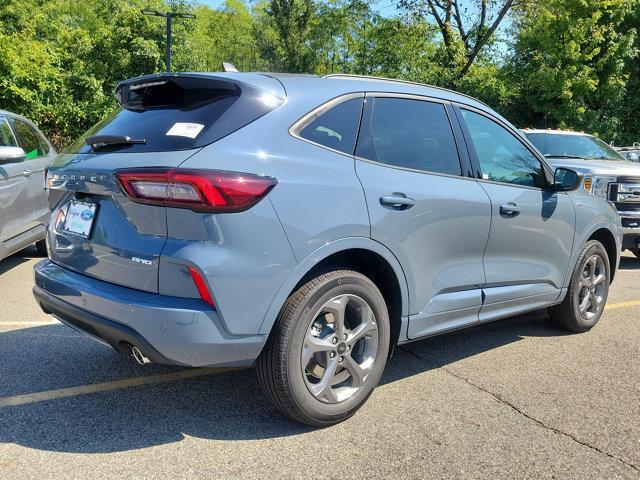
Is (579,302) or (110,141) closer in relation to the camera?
(110,141)

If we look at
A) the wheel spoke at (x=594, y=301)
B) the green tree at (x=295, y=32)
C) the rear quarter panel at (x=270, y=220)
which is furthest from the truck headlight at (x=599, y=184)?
A: the green tree at (x=295, y=32)

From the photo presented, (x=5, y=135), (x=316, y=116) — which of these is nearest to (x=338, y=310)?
(x=316, y=116)

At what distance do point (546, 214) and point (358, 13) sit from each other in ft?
106

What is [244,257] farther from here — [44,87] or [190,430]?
[44,87]

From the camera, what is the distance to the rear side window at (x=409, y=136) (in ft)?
10.8

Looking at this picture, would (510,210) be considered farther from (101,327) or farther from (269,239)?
(101,327)

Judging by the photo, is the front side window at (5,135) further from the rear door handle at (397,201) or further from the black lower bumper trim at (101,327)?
the rear door handle at (397,201)

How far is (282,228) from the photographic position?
2.73 m

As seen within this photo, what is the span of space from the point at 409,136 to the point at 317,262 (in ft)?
3.58

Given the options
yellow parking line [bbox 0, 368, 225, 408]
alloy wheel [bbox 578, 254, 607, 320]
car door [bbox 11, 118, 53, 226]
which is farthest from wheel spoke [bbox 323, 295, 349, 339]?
car door [bbox 11, 118, 53, 226]

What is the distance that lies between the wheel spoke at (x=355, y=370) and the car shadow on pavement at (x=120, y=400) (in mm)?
384

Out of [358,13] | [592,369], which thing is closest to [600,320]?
[592,369]

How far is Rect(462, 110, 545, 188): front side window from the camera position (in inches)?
155

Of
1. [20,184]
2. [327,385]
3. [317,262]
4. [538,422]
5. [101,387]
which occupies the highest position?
[317,262]
